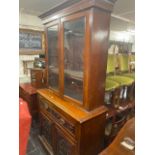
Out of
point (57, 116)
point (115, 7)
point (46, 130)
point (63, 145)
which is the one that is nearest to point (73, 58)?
point (57, 116)

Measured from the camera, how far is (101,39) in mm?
1481

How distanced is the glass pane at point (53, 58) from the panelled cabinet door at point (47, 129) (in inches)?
18.5

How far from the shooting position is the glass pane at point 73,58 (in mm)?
1622

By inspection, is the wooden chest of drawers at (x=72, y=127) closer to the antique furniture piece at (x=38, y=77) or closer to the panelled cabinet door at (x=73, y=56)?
the panelled cabinet door at (x=73, y=56)

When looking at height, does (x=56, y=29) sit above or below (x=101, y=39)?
above

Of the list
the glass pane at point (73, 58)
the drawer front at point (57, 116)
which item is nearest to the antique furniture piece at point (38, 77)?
the drawer front at point (57, 116)

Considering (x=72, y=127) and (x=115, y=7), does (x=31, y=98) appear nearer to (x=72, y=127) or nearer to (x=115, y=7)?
(x=72, y=127)

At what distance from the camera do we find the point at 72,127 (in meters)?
1.53

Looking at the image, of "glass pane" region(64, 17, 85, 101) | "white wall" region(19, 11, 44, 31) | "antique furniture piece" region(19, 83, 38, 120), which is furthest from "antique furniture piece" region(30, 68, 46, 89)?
"white wall" region(19, 11, 44, 31)
